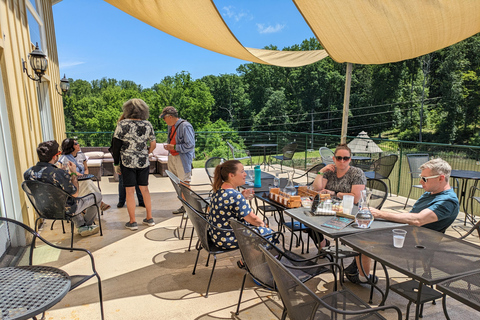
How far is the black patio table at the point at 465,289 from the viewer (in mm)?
1333

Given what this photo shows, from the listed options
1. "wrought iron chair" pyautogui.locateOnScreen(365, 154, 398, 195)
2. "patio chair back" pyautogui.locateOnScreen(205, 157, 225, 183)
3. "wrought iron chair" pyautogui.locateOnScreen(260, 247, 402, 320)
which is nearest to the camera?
"wrought iron chair" pyautogui.locateOnScreen(260, 247, 402, 320)

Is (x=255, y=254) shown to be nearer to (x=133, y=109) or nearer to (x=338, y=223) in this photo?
(x=338, y=223)

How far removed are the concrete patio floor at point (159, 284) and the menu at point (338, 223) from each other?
2.40 ft


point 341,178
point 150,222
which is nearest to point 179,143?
point 150,222

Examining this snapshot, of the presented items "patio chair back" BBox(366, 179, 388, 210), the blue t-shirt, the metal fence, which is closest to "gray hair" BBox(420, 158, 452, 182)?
the blue t-shirt

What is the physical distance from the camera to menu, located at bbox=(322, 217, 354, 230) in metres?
2.10

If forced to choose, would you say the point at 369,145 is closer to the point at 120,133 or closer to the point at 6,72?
the point at 120,133

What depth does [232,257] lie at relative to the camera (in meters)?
3.21

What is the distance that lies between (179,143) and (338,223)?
280cm

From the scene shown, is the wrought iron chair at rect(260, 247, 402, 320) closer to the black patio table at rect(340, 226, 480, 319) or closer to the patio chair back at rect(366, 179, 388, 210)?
the black patio table at rect(340, 226, 480, 319)

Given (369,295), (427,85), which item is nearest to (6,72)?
(369,295)

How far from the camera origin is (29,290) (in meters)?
1.54

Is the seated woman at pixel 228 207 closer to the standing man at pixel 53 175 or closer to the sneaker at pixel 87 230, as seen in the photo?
the standing man at pixel 53 175

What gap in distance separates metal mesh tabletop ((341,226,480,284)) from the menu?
0.46 ft
